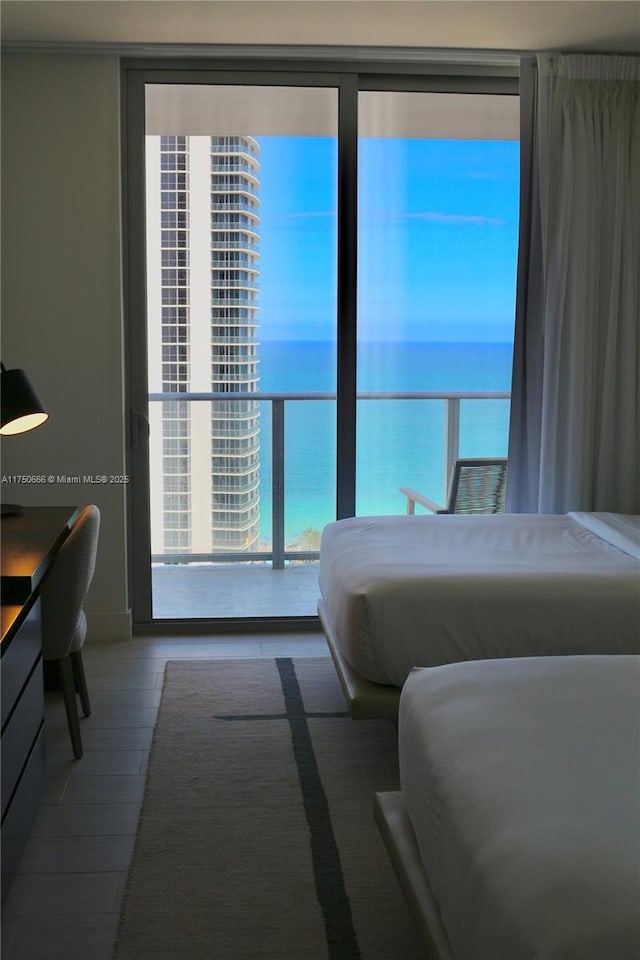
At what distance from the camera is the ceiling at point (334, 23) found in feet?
12.7

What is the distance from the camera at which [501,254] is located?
189 inches

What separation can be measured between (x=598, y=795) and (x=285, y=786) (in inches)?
63.4

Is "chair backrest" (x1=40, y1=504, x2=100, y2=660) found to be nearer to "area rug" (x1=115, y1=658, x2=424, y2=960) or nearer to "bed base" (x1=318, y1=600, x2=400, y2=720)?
"area rug" (x1=115, y1=658, x2=424, y2=960)

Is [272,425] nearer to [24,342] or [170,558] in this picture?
[170,558]

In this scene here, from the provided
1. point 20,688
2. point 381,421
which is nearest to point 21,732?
point 20,688

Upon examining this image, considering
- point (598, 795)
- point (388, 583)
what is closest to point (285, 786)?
point (388, 583)

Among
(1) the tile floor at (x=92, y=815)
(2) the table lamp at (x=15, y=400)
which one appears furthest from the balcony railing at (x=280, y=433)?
(2) the table lamp at (x=15, y=400)

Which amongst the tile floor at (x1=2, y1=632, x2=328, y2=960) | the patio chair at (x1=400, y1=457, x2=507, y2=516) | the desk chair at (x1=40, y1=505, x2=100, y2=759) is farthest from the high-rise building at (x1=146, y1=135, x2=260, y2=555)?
the desk chair at (x1=40, y1=505, x2=100, y2=759)

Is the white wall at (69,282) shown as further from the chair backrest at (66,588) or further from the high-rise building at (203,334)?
the chair backrest at (66,588)

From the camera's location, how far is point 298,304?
470 cm

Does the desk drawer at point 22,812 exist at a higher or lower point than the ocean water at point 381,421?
lower

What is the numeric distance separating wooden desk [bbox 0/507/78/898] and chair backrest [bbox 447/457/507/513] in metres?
2.28

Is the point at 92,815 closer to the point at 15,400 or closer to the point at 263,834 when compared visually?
the point at 263,834

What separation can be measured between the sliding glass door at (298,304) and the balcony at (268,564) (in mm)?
12
